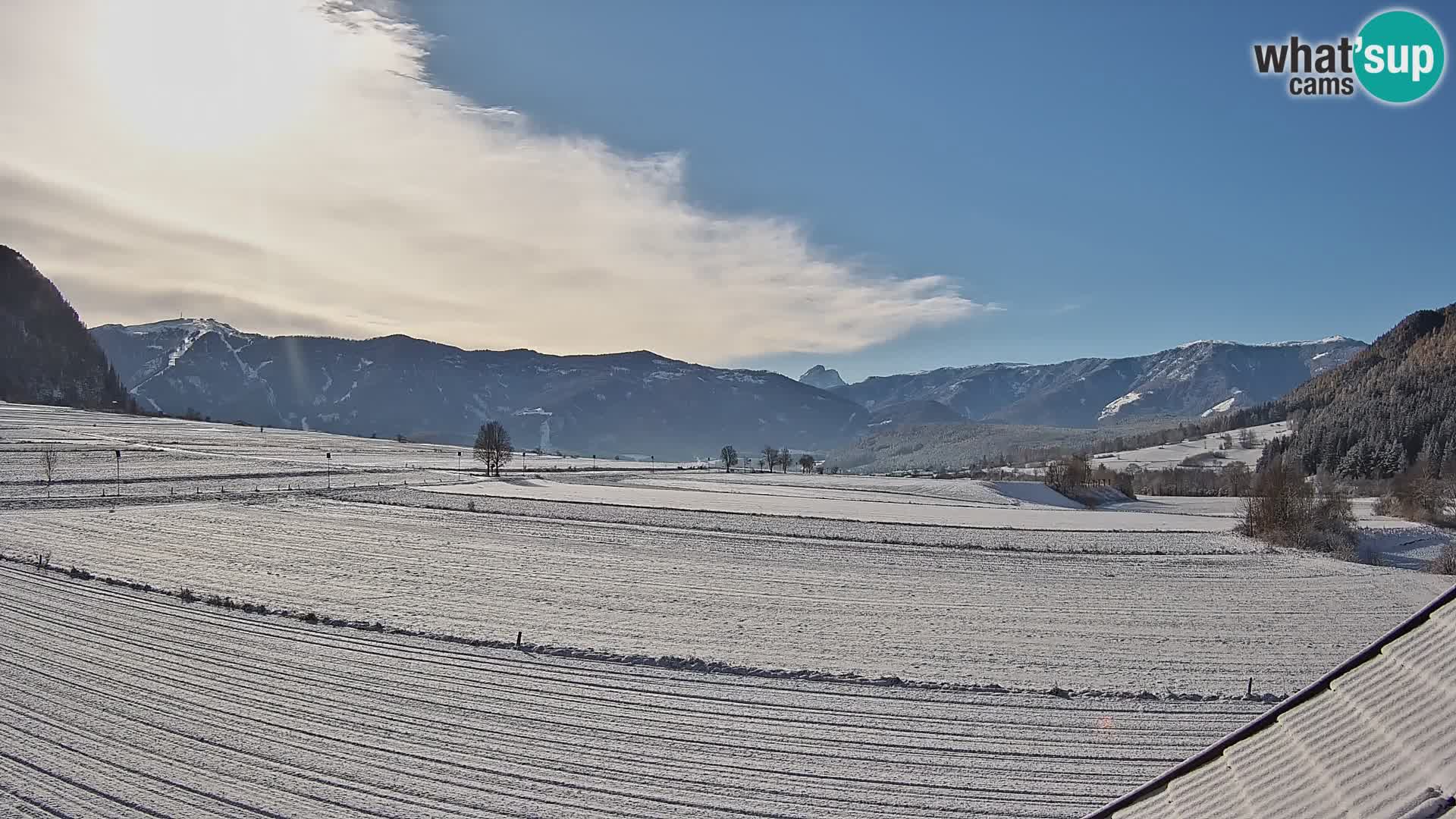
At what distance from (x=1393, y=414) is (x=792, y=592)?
141 metres

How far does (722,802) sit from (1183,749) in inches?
292

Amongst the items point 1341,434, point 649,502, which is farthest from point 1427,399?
point 649,502

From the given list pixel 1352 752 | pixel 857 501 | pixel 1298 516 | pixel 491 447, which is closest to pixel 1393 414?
pixel 1298 516

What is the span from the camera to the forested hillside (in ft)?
375

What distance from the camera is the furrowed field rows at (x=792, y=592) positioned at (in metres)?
18.1

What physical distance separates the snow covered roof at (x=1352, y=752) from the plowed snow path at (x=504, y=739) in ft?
23.5

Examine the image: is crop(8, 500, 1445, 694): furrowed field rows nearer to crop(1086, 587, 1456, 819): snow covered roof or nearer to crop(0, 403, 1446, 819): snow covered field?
crop(0, 403, 1446, 819): snow covered field

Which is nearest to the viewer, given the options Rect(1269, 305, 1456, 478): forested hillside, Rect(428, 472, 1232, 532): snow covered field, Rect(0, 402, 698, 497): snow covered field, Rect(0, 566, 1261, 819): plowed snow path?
Rect(0, 566, 1261, 819): plowed snow path

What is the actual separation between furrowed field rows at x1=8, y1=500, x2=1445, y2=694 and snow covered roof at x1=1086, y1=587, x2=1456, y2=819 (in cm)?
1301

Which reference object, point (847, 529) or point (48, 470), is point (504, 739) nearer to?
point (847, 529)

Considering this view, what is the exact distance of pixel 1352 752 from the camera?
3221mm

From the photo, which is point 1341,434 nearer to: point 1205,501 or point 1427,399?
point 1427,399

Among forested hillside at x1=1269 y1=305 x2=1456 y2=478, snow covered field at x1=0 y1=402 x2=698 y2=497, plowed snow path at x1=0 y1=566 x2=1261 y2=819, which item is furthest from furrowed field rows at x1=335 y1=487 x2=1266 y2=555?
forested hillside at x1=1269 y1=305 x2=1456 y2=478

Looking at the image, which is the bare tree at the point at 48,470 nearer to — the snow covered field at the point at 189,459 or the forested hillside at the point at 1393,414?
the snow covered field at the point at 189,459
